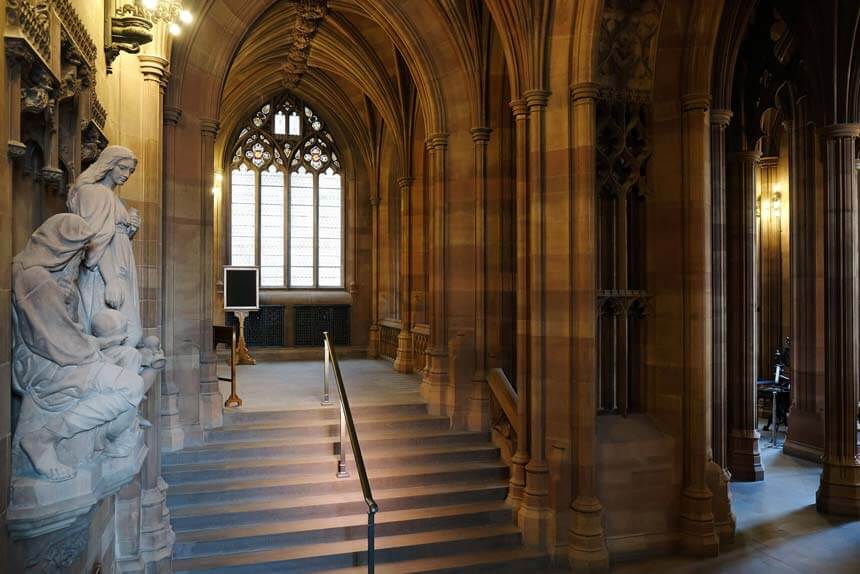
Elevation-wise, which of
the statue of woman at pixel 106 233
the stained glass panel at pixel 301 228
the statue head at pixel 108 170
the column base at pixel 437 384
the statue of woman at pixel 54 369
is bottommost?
the column base at pixel 437 384

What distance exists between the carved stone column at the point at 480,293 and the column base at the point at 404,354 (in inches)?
160

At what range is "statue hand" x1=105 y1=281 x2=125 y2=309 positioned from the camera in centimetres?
340

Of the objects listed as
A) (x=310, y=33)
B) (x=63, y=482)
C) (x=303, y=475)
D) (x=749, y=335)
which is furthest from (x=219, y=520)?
(x=310, y=33)

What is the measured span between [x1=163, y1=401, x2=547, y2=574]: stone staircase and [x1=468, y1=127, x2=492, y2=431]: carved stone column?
30cm

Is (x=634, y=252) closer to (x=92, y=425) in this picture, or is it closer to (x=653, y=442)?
(x=653, y=442)

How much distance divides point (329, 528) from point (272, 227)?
1195cm

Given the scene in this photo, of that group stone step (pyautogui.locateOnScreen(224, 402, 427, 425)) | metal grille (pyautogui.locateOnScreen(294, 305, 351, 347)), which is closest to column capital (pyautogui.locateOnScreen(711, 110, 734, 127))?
stone step (pyautogui.locateOnScreen(224, 402, 427, 425))

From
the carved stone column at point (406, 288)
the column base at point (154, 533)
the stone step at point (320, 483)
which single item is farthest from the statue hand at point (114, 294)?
the carved stone column at point (406, 288)

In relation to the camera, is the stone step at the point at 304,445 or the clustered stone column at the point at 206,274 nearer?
the stone step at the point at 304,445

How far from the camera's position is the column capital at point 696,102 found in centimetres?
680

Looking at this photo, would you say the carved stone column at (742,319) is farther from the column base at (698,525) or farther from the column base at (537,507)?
the column base at (537,507)

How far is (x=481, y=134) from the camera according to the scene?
28.8ft

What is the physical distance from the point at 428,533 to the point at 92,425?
455 cm

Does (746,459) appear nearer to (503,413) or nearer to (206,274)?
(503,413)
